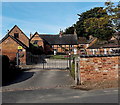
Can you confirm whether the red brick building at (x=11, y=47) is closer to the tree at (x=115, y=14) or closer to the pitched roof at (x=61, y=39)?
the tree at (x=115, y=14)

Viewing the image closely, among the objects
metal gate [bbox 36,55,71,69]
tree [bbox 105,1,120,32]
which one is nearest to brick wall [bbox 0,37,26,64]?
metal gate [bbox 36,55,71,69]

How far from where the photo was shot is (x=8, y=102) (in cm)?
690

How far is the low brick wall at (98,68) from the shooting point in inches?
420

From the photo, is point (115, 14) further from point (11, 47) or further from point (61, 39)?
point (61, 39)

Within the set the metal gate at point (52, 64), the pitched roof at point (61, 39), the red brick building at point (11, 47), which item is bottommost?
the metal gate at point (52, 64)

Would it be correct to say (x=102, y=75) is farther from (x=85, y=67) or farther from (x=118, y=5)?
(x=118, y=5)

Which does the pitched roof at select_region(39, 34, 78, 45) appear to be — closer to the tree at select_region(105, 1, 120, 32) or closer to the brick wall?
the brick wall

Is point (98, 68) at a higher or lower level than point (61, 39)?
lower

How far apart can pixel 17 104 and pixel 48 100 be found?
3.89 ft

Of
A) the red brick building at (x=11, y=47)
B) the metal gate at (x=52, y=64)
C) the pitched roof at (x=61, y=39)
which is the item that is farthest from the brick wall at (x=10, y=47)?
the pitched roof at (x=61, y=39)

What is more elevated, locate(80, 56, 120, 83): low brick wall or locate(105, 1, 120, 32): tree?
locate(105, 1, 120, 32): tree

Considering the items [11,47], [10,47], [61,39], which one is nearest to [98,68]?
[11,47]

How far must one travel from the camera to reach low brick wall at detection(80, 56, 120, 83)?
35.0ft

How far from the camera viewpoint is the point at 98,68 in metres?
10.8
